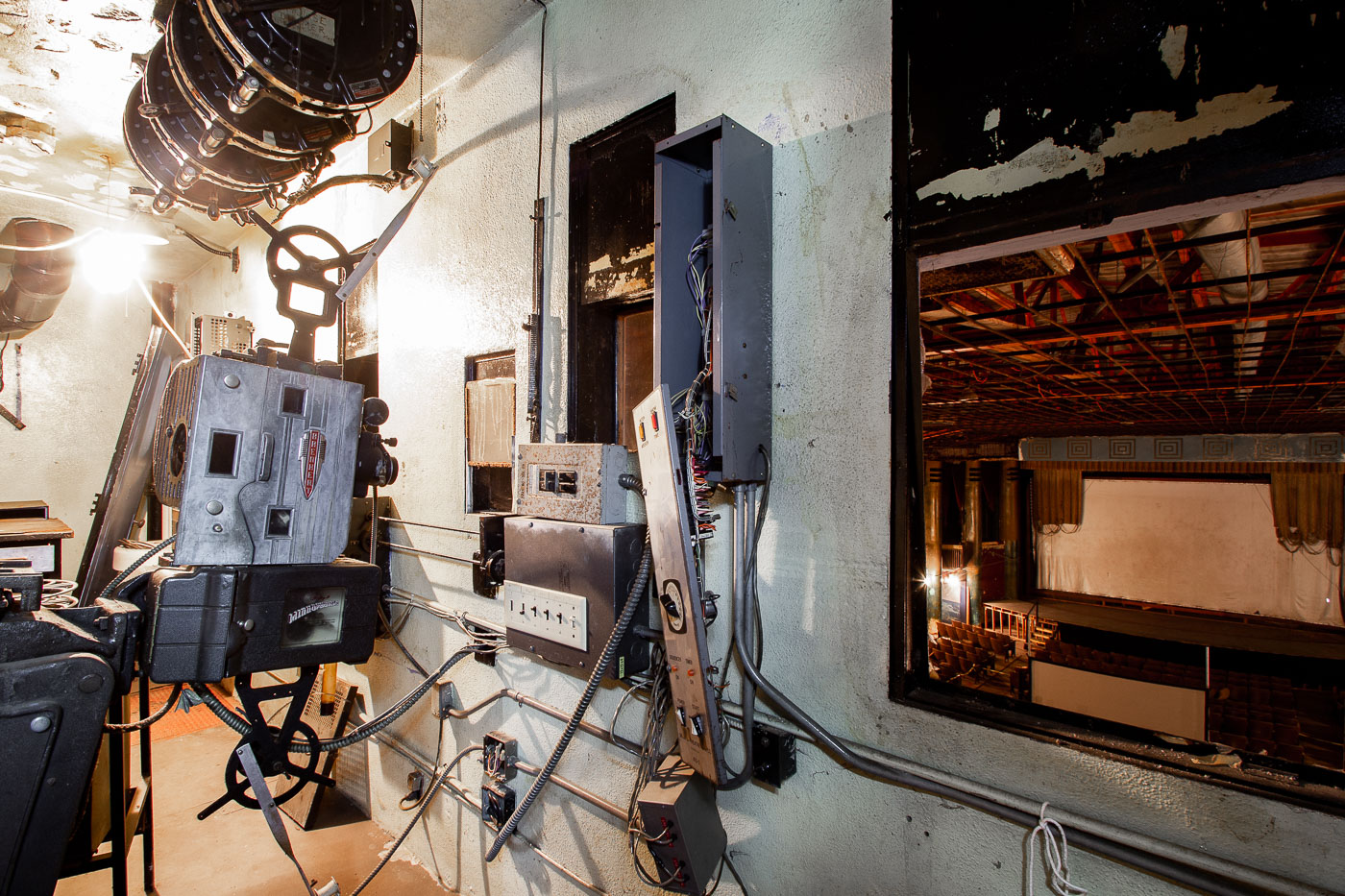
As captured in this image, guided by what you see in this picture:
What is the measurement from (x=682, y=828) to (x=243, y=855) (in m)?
2.74

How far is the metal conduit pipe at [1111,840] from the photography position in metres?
0.90

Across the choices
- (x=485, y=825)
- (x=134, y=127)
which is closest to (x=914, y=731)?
(x=485, y=825)

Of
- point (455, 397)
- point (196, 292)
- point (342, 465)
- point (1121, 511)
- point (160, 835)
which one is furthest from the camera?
point (1121, 511)

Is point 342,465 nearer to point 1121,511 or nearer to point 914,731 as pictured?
point 914,731

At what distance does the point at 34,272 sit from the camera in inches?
159

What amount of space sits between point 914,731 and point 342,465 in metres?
1.53

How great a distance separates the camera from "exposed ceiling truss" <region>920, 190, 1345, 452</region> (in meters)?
2.35

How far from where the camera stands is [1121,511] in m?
10.6

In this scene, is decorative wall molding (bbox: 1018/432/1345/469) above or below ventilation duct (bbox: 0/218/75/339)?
below

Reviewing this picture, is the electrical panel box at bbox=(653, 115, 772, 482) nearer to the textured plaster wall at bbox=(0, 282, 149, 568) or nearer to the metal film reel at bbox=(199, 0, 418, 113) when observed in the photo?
the metal film reel at bbox=(199, 0, 418, 113)

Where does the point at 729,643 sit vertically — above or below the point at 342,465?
below

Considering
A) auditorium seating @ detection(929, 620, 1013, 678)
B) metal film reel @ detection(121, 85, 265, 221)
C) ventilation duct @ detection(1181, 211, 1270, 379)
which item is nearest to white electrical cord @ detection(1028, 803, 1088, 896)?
ventilation duct @ detection(1181, 211, 1270, 379)

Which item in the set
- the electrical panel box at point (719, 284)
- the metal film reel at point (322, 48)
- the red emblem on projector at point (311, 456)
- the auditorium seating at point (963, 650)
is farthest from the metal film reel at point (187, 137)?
the auditorium seating at point (963, 650)

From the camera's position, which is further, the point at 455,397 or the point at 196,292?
the point at 196,292
